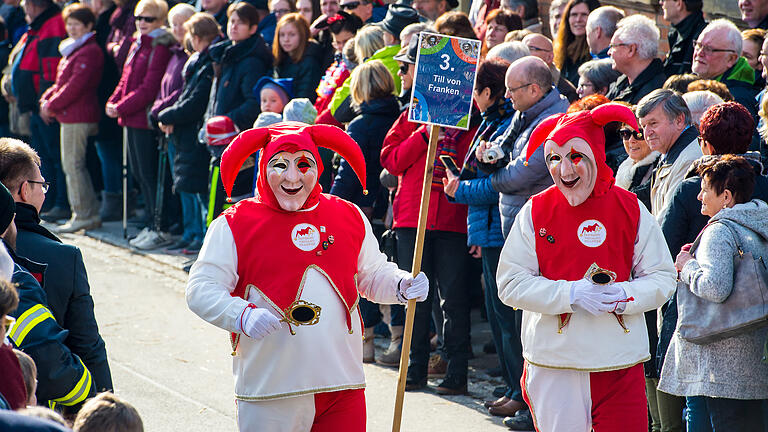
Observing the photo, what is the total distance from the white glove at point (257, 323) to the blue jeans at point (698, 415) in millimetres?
2084

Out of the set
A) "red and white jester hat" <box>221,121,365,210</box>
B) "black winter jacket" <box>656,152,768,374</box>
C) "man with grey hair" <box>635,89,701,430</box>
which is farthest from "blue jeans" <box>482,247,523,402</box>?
"red and white jester hat" <box>221,121,365,210</box>

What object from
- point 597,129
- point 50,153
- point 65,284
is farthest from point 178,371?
point 50,153

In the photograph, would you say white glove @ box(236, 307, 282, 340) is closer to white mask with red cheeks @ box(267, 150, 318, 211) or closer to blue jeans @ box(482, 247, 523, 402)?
white mask with red cheeks @ box(267, 150, 318, 211)

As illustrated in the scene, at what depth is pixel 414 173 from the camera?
7051 millimetres

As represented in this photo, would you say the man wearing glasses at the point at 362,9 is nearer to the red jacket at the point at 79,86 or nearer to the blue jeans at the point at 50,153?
Answer: the red jacket at the point at 79,86

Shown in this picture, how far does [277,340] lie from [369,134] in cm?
336

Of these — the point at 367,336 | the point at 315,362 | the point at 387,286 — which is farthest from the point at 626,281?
the point at 367,336

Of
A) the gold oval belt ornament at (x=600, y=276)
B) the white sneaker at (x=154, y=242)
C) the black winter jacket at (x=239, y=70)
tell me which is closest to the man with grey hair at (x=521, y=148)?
the gold oval belt ornament at (x=600, y=276)

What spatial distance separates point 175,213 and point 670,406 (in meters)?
7.36

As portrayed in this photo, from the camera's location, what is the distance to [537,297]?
4582 millimetres

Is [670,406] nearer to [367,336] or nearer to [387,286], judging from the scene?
[387,286]

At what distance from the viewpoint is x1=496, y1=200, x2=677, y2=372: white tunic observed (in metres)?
4.55

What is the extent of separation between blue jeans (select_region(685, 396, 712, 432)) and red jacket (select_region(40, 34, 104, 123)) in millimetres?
8669

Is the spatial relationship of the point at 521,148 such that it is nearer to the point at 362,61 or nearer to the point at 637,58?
the point at 637,58
